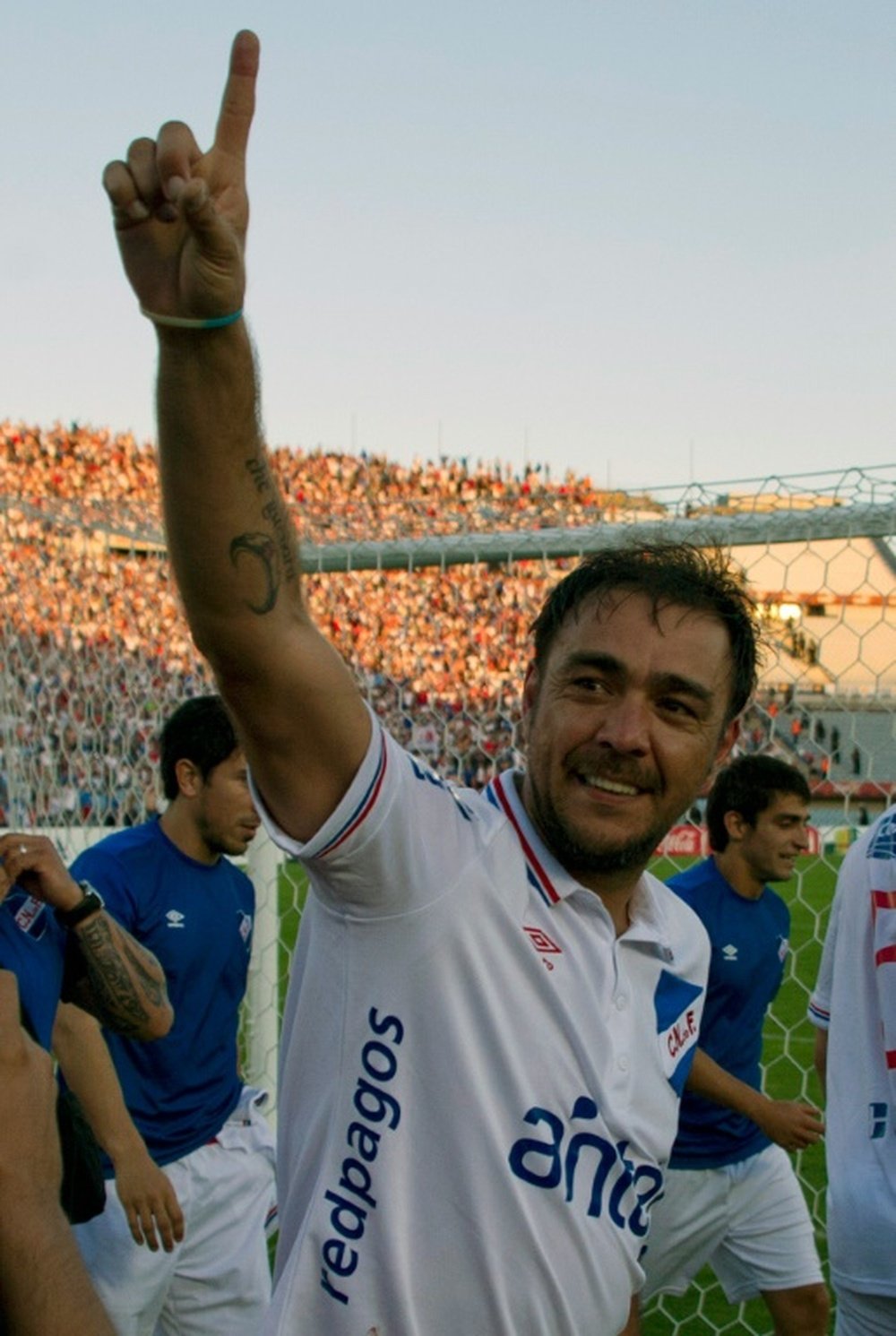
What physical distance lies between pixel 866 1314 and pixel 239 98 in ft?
7.61

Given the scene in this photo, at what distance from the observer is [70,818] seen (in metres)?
7.65

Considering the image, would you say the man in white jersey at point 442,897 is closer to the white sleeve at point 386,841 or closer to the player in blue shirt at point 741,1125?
the white sleeve at point 386,841

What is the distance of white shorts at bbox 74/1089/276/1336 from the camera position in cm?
363

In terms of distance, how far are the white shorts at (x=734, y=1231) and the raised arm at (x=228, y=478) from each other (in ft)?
10.7

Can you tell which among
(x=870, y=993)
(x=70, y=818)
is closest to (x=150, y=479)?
(x=70, y=818)

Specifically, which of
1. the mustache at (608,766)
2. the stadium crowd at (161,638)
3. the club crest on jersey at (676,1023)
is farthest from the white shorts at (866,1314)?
the stadium crowd at (161,638)

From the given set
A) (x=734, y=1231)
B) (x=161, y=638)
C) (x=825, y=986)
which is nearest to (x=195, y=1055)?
(x=825, y=986)

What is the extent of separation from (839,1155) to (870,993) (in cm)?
30

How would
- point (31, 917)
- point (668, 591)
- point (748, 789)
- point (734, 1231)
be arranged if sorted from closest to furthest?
1. point (668, 591)
2. point (31, 917)
3. point (734, 1231)
4. point (748, 789)

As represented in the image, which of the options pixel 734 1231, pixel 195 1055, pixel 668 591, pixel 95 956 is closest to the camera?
pixel 668 591

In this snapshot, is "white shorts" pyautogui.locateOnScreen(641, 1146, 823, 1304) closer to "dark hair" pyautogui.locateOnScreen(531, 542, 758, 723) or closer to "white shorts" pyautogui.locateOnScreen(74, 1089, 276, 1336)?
"white shorts" pyautogui.locateOnScreen(74, 1089, 276, 1336)

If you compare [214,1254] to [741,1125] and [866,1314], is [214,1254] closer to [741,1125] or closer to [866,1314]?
[741,1125]

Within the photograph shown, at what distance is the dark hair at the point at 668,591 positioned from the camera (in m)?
1.97

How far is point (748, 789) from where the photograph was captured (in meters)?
4.50
